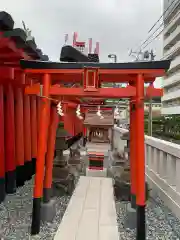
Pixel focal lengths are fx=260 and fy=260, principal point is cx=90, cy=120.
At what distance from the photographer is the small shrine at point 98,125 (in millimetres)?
7477

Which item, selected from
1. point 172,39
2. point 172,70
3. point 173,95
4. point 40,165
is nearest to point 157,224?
point 40,165

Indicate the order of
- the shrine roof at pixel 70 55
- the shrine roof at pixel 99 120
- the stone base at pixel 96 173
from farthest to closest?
the shrine roof at pixel 99 120
the stone base at pixel 96 173
the shrine roof at pixel 70 55

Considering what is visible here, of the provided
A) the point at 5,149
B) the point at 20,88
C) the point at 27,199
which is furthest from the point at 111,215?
the point at 20,88

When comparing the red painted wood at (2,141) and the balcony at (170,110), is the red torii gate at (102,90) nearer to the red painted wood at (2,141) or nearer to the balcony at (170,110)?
the red painted wood at (2,141)

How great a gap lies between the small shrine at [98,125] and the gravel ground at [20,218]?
8.54ft

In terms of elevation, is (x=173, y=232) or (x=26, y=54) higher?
(x=26, y=54)

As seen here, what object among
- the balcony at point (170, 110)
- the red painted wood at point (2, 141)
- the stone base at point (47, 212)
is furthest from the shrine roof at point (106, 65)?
the balcony at point (170, 110)

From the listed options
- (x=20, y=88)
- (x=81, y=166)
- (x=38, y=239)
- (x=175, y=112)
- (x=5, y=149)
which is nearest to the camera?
(x=38, y=239)

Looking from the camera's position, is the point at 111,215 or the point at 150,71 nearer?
the point at 150,71

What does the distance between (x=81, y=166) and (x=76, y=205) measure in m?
3.81

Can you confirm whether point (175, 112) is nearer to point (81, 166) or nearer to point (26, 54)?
point (81, 166)

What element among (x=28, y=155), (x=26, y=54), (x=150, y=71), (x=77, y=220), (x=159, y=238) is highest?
(x=26, y=54)

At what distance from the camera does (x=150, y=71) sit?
3654mm

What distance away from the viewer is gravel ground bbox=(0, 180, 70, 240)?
3.73 meters
